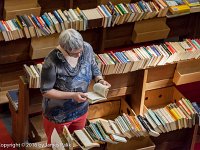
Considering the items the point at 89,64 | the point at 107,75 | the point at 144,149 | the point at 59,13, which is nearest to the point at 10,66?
the point at 59,13

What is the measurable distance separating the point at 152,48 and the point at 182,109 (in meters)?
1.05

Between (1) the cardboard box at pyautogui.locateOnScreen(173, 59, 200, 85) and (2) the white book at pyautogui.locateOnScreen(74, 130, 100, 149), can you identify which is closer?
(2) the white book at pyautogui.locateOnScreen(74, 130, 100, 149)

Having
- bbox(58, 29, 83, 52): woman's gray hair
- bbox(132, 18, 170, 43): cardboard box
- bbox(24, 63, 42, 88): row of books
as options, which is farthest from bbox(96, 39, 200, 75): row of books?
bbox(132, 18, 170, 43): cardboard box

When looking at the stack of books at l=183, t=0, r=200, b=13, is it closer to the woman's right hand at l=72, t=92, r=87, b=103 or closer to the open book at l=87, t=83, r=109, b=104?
the open book at l=87, t=83, r=109, b=104

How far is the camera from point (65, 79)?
4.05m

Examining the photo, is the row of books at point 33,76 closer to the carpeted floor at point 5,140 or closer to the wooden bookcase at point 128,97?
the wooden bookcase at point 128,97

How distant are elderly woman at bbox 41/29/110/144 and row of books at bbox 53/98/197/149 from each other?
23 centimetres

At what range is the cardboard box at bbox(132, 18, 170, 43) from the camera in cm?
666

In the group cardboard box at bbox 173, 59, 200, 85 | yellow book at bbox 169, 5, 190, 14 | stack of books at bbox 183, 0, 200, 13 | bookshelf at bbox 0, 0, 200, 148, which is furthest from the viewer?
stack of books at bbox 183, 0, 200, 13

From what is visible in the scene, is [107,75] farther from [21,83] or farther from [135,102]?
[21,83]

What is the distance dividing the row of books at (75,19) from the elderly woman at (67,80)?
1.64 metres

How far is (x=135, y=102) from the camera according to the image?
537 cm

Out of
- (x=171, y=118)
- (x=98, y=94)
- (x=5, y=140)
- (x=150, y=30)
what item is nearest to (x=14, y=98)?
(x=5, y=140)

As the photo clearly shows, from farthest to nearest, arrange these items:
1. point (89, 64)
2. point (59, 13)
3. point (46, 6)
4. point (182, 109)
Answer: point (46, 6), point (59, 13), point (182, 109), point (89, 64)
